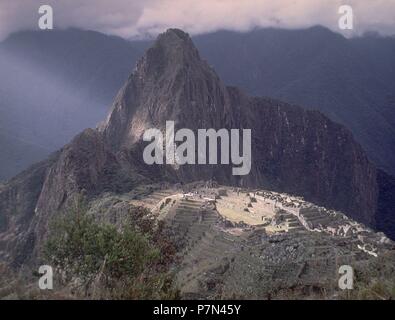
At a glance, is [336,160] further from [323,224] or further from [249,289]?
[249,289]

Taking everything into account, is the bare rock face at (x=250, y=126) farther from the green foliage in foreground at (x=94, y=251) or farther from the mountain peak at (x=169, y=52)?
the green foliage in foreground at (x=94, y=251)

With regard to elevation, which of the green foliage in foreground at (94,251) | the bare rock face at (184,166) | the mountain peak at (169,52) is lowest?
the green foliage in foreground at (94,251)

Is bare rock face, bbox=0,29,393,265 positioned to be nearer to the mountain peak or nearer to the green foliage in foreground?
the mountain peak

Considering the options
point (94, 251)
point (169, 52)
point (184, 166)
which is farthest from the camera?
point (169, 52)

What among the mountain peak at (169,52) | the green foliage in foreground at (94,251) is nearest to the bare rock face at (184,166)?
the mountain peak at (169,52)

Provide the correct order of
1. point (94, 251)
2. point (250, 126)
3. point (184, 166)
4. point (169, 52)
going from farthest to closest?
point (250, 126) < point (169, 52) < point (184, 166) < point (94, 251)

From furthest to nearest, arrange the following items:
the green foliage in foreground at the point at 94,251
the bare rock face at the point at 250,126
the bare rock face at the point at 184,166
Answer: the bare rock face at the point at 250,126 < the bare rock face at the point at 184,166 < the green foliage in foreground at the point at 94,251

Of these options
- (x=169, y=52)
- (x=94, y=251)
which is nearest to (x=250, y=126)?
(x=169, y=52)

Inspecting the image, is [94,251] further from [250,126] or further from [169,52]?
[250,126]

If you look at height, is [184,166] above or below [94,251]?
above
